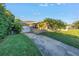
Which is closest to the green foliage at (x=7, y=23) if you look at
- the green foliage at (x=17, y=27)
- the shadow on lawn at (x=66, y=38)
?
the green foliage at (x=17, y=27)

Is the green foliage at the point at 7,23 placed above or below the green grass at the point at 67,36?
above

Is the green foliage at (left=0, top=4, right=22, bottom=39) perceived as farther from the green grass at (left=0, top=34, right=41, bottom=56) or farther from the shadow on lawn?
the shadow on lawn

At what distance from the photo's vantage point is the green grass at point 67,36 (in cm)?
209

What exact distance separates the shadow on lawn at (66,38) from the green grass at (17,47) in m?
0.17

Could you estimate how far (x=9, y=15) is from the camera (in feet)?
6.94

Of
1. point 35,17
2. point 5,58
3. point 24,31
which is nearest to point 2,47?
point 5,58

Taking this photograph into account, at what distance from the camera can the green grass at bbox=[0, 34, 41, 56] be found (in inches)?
80.9

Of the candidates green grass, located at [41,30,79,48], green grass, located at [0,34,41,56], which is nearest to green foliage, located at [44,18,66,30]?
green grass, located at [41,30,79,48]

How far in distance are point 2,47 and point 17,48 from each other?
0.39 feet

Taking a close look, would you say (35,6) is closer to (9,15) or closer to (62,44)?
(9,15)

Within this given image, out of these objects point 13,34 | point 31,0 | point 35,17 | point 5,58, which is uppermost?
point 31,0

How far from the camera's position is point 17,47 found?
207 centimetres

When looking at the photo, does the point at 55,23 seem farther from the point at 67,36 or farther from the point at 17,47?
the point at 17,47

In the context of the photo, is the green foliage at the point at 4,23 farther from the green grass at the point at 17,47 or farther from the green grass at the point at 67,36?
the green grass at the point at 67,36
